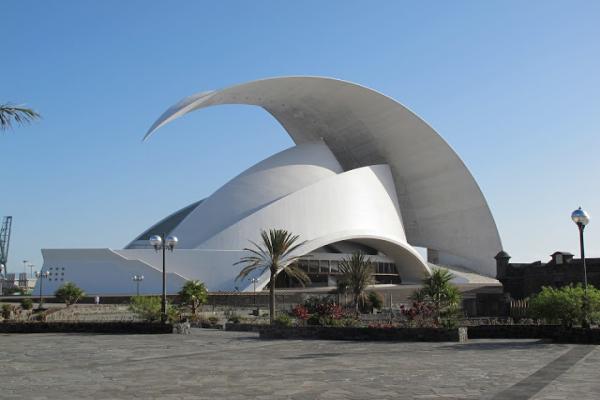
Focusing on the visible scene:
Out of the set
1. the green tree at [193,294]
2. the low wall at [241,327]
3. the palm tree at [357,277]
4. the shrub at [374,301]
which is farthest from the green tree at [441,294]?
the green tree at [193,294]

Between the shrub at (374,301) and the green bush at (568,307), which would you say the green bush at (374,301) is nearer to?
the shrub at (374,301)

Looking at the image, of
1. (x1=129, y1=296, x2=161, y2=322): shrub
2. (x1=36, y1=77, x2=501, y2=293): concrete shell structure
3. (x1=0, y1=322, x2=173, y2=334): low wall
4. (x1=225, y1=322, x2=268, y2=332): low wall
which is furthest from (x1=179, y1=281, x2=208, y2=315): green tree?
(x1=36, y1=77, x2=501, y2=293): concrete shell structure

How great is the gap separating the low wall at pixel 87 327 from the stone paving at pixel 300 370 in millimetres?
3322

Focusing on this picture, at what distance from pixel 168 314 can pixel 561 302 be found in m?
11.3

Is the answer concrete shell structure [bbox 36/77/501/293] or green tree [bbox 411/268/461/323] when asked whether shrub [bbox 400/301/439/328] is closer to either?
green tree [bbox 411/268/461/323]

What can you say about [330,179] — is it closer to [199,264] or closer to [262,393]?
[199,264]

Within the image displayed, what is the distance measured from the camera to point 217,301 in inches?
1415

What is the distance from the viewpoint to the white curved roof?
1887 inches

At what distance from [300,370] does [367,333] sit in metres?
6.01

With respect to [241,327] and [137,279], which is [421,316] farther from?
[137,279]

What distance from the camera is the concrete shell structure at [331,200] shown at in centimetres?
4053

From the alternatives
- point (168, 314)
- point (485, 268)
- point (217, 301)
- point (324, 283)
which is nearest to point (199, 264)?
point (217, 301)

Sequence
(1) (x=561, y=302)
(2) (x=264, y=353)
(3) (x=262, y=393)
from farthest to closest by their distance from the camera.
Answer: (1) (x=561, y=302) < (2) (x=264, y=353) < (3) (x=262, y=393)

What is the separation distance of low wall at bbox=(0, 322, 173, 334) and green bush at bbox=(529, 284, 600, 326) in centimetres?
1045
